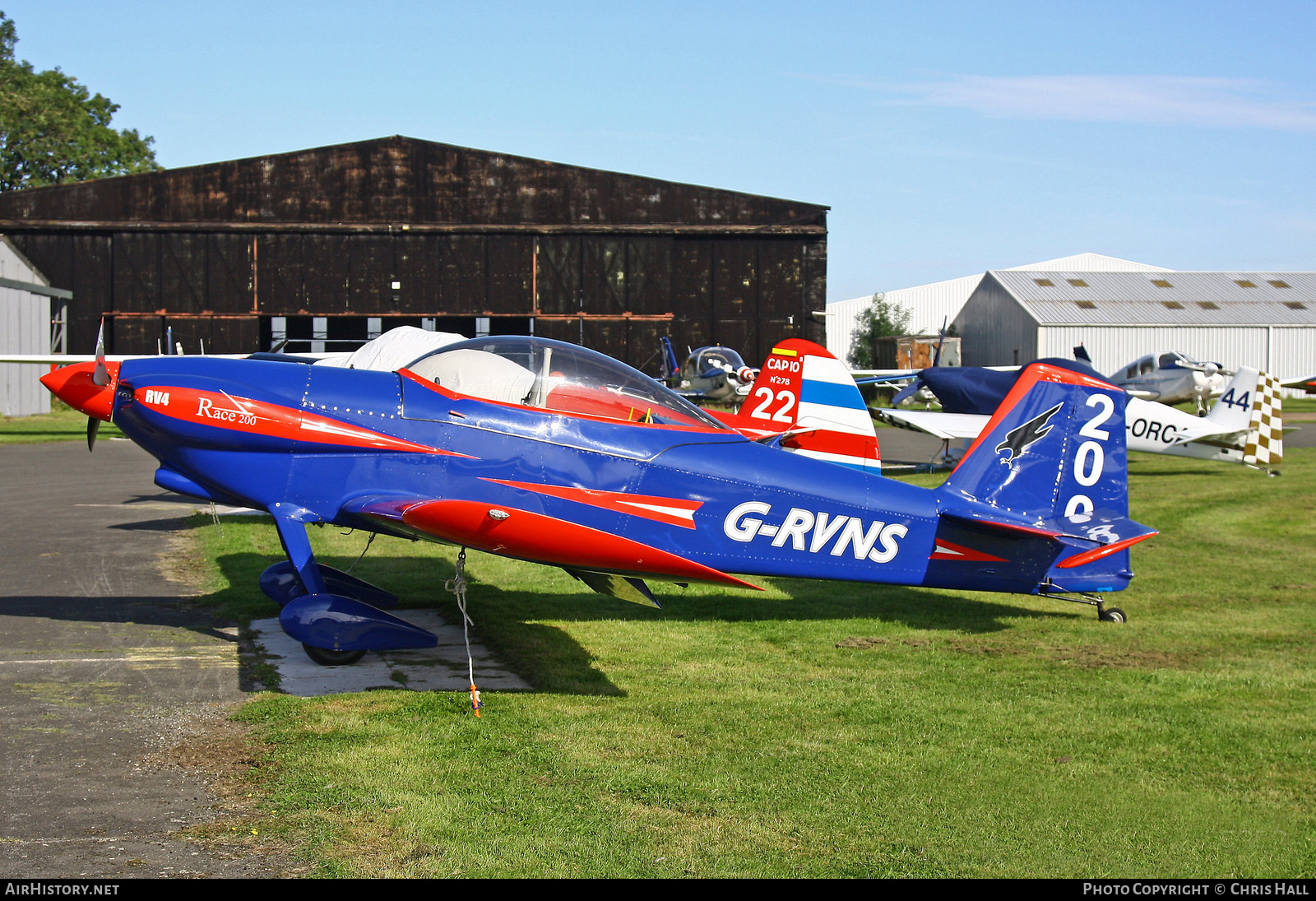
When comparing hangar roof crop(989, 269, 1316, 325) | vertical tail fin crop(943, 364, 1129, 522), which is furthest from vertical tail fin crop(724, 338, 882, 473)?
hangar roof crop(989, 269, 1316, 325)

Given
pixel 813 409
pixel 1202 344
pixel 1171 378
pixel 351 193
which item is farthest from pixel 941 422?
pixel 1202 344

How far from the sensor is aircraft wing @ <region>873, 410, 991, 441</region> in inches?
713

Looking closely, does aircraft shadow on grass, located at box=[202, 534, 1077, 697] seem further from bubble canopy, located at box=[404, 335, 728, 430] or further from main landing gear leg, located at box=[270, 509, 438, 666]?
bubble canopy, located at box=[404, 335, 728, 430]

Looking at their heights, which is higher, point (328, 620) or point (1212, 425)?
point (1212, 425)

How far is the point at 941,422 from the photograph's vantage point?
1842cm

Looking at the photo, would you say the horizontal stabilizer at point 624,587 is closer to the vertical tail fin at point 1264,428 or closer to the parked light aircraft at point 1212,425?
the parked light aircraft at point 1212,425

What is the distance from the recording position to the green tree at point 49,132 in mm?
58219

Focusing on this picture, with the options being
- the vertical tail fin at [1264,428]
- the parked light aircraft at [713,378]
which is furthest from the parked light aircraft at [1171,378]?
the parked light aircraft at [713,378]

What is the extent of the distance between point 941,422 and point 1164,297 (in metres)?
38.9

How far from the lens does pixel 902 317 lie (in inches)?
2438

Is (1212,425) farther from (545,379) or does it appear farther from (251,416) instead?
(251,416)

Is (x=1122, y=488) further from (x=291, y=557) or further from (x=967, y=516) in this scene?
(x=291, y=557)

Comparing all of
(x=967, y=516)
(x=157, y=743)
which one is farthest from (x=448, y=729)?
(x=967, y=516)

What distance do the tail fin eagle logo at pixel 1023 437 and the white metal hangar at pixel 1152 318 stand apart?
41.5 metres
